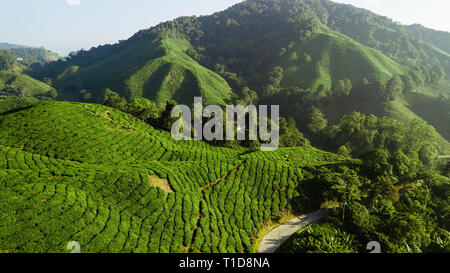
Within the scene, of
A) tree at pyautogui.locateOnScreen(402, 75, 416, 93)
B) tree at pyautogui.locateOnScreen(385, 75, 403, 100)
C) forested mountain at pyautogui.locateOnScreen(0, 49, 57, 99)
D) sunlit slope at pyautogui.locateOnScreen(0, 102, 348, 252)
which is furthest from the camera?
forested mountain at pyautogui.locateOnScreen(0, 49, 57, 99)

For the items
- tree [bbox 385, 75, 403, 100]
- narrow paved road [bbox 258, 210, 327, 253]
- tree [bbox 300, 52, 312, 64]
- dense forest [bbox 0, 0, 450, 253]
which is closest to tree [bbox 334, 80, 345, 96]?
tree [bbox 385, 75, 403, 100]

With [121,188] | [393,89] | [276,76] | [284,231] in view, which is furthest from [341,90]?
[121,188]

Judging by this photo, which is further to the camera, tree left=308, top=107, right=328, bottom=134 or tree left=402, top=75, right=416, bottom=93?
tree left=402, top=75, right=416, bottom=93

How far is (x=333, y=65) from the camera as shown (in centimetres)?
15600

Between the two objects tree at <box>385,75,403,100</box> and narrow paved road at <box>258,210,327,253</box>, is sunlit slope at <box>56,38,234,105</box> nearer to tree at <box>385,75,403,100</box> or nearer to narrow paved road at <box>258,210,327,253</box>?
tree at <box>385,75,403,100</box>

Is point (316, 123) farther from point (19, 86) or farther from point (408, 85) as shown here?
point (19, 86)

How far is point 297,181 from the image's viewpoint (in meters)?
40.0

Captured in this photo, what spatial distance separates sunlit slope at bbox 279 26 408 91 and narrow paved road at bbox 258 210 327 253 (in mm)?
121400

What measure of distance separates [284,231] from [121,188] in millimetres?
24827

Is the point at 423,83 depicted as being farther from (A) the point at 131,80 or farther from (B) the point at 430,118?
(A) the point at 131,80

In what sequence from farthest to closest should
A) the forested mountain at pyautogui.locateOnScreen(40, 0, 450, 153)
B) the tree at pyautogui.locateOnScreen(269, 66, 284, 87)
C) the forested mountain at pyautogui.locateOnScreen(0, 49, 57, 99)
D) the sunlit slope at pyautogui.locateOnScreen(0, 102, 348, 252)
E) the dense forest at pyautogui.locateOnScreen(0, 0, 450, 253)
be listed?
the forested mountain at pyautogui.locateOnScreen(0, 49, 57, 99) → the tree at pyautogui.locateOnScreen(269, 66, 284, 87) → the forested mountain at pyautogui.locateOnScreen(40, 0, 450, 153) → the dense forest at pyautogui.locateOnScreen(0, 0, 450, 253) → the sunlit slope at pyautogui.locateOnScreen(0, 102, 348, 252)

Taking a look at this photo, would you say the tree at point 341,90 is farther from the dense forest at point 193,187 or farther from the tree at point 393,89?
the dense forest at point 193,187

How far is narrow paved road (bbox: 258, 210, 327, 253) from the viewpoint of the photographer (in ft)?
93.7
